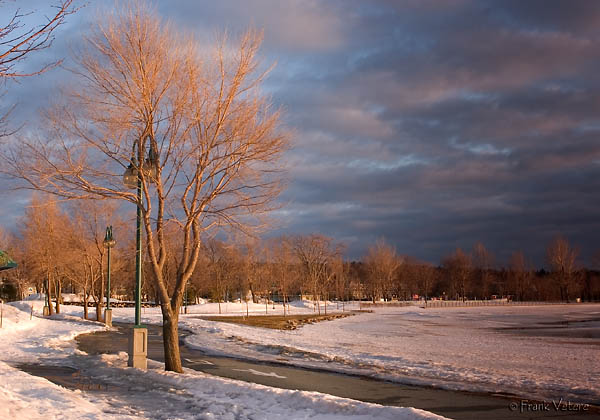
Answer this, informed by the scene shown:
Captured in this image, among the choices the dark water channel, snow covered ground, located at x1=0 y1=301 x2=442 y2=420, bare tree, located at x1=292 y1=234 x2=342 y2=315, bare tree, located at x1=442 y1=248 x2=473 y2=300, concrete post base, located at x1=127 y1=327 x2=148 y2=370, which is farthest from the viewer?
bare tree, located at x1=442 y1=248 x2=473 y2=300

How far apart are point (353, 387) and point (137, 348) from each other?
6073 mm

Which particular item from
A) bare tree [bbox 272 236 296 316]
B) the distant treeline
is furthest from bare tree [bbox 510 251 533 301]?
bare tree [bbox 272 236 296 316]

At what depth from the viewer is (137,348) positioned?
50.0 ft

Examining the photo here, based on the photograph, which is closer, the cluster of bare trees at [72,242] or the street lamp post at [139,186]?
the street lamp post at [139,186]

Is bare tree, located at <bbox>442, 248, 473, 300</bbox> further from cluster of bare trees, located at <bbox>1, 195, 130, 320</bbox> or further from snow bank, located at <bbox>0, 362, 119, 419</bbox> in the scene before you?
snow bank, located at <bbox>0, 362, 119, 419</bbox>

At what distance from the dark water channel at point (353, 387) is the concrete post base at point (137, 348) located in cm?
50

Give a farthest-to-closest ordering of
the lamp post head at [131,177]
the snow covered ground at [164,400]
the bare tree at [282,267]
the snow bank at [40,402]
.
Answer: the bare tree at [282,267] → the lamp post head at [131,177] → the snow covered ground at [164,400] → the snow bank at [40,402]

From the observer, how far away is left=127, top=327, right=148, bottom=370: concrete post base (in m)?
15.2

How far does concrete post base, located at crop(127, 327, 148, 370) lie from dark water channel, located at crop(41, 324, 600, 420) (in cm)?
50

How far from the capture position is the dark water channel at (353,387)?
10523 mm

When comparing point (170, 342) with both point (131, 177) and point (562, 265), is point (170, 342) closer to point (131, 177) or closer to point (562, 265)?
point (131, 177)

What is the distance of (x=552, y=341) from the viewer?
97.1ft

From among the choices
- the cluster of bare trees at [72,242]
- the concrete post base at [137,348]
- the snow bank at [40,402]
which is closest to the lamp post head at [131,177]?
the concrete post base at [137,348]

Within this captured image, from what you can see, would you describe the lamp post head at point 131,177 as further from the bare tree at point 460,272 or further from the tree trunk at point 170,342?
the bare tree at point 460,272
